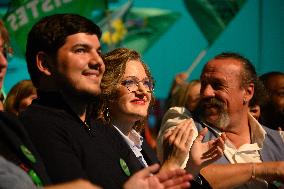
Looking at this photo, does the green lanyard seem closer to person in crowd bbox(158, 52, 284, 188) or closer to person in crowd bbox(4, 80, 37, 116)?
person in crowd bbox(158, 52, 284, 188)

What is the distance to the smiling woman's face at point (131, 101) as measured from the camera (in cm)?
269

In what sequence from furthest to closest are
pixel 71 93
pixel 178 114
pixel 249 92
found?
1. pixel 249 92
2. pixel 178 114
3. pixel 71 93

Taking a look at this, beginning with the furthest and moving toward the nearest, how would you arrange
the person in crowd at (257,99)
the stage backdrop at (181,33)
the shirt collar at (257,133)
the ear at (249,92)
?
the stage backdrop at (181,33) → the person in crowd at (257,99) → the ear at (249,92) → the shirt collar at (257,133)

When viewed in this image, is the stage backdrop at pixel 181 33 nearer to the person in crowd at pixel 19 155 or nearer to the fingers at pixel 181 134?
the fingers at pixel 181 134

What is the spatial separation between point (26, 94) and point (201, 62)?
186cm

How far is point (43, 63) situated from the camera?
7.55 ft

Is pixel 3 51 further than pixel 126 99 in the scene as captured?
No

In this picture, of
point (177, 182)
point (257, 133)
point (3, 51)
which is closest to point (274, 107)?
point (257, 133)

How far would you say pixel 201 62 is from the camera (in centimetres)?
497

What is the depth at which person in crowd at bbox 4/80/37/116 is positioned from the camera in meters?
3.39

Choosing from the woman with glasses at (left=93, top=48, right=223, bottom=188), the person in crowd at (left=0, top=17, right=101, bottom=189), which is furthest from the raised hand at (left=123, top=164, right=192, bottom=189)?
the woman with glasses at (left=93, top=48, right=223, bottom=188)

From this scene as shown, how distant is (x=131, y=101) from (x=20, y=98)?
890mm

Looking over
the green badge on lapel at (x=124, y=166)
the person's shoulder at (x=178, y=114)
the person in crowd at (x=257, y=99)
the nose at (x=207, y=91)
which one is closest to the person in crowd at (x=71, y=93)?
the green badge on lapel at (x=124, y=166)

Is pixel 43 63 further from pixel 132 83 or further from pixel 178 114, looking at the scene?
pixel 178 114
